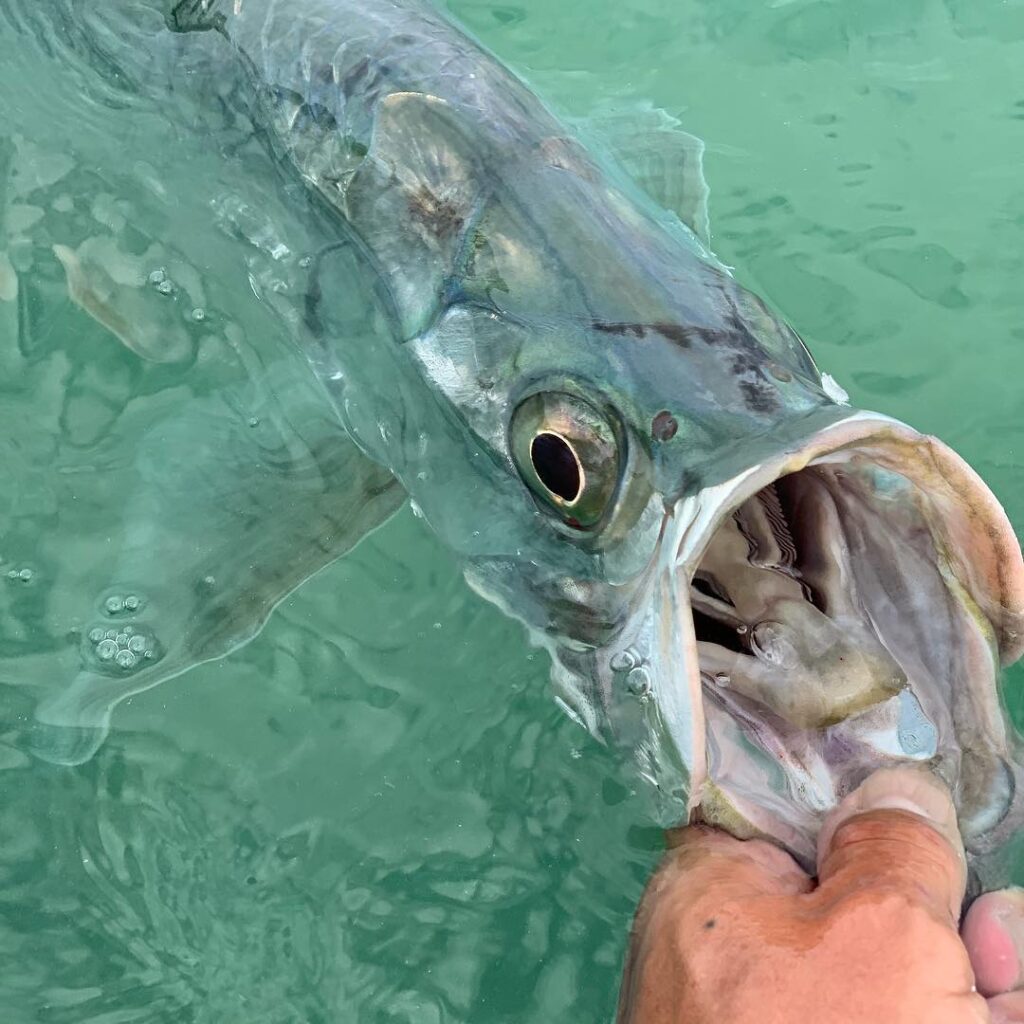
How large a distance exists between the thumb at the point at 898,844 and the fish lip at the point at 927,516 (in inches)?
5.2

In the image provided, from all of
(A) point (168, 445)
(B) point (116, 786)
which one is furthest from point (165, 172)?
(B) point (116, 786)

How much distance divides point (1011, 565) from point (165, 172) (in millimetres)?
2404

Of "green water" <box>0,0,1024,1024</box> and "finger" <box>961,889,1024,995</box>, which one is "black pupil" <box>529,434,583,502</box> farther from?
"finger" <box>961,889,1024,995</box>

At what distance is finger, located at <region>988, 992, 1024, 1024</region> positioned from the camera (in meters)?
1.50

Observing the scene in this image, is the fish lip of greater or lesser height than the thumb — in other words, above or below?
above

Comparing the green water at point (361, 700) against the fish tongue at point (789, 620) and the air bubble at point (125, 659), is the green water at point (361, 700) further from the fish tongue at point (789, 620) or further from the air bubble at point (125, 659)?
the fish tongue at point (789, 620)

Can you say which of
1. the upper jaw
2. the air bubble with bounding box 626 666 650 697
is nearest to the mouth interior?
the upper jaw

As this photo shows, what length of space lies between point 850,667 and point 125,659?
1682mm

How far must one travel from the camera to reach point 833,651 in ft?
6.14

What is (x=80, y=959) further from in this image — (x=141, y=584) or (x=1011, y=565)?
(x=1011, y=565)

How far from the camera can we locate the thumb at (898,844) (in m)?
1.50

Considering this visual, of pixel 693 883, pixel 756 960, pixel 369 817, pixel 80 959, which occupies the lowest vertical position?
pixel 80 959

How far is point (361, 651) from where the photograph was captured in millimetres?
2896

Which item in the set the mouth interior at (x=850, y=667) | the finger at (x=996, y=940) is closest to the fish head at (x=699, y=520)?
the mouth interior at (x=850, y=667)
